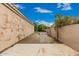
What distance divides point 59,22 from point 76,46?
11.6 feet

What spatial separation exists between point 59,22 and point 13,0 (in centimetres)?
414

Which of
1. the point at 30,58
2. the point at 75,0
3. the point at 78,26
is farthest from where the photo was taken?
the point at 78,26

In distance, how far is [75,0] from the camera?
4766 millimetres

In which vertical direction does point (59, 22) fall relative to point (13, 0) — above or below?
below

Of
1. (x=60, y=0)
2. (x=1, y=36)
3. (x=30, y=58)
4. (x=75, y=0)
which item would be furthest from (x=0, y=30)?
(x=75, y=0)

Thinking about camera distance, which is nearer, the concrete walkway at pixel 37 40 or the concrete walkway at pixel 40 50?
the concrete walkway at pixel 40 50

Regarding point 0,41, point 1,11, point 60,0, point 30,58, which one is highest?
point 60,0

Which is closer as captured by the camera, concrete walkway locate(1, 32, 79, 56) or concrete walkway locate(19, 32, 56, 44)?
concrete walkway locate(1, 32, 79, 56)

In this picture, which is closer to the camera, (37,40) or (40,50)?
(40,50)

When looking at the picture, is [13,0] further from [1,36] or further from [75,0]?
[75,0]

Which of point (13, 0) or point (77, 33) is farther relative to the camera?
point (77, 33)

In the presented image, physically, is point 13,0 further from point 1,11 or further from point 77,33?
point 77,33

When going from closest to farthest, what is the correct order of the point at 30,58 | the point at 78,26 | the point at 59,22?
the point at 30,58 → the point at 78,26 → the point at 59,22

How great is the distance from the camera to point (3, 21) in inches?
200
